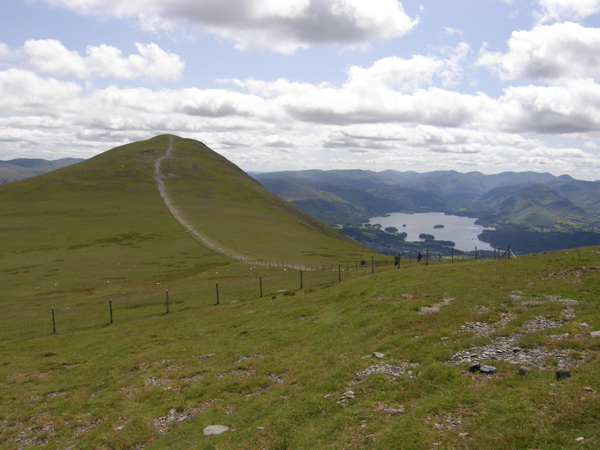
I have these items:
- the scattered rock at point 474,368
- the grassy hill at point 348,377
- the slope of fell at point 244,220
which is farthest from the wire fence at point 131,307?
the scattered rock at point 474,368

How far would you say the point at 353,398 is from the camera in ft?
40.8

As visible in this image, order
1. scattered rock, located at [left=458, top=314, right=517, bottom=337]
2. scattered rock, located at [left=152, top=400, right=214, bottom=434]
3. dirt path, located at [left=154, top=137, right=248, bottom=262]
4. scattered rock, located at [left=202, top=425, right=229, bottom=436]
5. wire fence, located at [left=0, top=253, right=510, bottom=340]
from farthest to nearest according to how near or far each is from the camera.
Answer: dirt path, located at [left=154, top=137, right=248, bottom=262], wire fence, located at [left=0, top=253, right=510, bottom=340], scattered rock, located at [left=458, top=314, right=517, bottom=337], scattered rock, located at [left=152, top=400, right=214, bottom=434], scattered rock, located at [left=202, top=425, right=229, bottom=436]

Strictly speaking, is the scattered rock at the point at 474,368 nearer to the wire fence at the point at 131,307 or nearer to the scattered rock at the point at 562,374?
the scattered rock at the point at 562,374

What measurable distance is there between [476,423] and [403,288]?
59.7 feet

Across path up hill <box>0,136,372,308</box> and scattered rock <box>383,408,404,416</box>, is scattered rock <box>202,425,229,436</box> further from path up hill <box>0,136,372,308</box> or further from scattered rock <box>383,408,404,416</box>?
path up hill <box>0,136,372,308</box>

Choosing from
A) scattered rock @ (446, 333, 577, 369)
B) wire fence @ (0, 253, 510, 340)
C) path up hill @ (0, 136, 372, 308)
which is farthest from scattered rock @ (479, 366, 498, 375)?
path up hill @ (0, 136, 372, 308)

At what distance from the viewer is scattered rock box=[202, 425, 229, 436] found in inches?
481

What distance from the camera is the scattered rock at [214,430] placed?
40.1 feet

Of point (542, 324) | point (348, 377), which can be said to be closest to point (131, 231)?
point (348, 377)

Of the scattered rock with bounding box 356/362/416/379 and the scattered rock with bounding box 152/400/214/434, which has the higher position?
the scattered rock with bounding box 356/362/416/379

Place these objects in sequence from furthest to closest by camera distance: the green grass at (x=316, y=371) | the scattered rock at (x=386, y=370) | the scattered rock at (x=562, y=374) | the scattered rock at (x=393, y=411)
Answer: the scattered rock at (x=386, y=370)
the scattered rock at (x=393, y=411)
the scattered rock at (x=562, y=374)
the green grass at (x=316, y=371)

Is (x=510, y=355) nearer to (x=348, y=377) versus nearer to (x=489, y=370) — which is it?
(x=489, y=370)

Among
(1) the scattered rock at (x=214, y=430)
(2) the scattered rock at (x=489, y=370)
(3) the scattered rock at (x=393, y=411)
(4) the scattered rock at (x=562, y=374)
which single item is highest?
(4) the scattered rock at (x=562, y=374)

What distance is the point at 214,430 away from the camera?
12406mm
